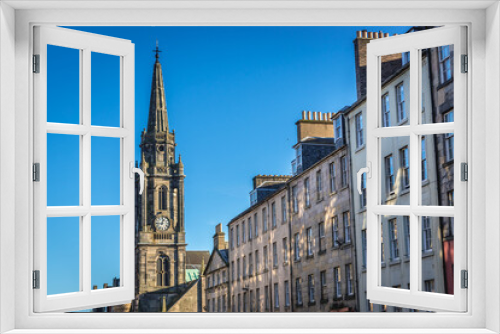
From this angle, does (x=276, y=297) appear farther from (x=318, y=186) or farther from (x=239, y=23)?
(x=239, y=23)

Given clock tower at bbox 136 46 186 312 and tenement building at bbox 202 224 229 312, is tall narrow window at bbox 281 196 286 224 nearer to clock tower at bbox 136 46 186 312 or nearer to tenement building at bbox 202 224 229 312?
tenement building at bbox 202 224 229 312

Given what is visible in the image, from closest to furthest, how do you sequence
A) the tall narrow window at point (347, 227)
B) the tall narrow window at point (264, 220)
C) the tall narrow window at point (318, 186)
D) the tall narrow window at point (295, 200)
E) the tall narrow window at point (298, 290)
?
the tall narrow window at point (347, 227) → the tall narrow window at point (318, 186) → the tall narrow window at point (298, 290) → the tall narrow window at point (295, 200) → the tall narrow window at point (264, 220)

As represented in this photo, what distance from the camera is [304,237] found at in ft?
99.4

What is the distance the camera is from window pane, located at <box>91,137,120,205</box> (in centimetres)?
323

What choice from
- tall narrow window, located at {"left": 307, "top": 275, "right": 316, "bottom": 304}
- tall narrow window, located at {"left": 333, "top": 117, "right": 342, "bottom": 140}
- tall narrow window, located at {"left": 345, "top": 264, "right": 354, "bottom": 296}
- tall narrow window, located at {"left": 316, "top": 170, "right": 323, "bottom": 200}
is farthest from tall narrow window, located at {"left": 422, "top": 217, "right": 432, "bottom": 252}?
tall narrow window, located at {"left": 307, "top": 275, "right": 316, "bottom": 304}

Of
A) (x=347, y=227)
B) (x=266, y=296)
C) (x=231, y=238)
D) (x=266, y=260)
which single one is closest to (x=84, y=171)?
(x=347, y=227)

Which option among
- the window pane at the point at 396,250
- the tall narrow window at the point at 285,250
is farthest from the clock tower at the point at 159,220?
the window pane at the point at 396,250

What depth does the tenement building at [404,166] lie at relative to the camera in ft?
52.7

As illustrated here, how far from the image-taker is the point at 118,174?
3.07 meters

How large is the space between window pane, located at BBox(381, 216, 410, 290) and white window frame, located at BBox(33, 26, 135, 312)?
14.6 meters

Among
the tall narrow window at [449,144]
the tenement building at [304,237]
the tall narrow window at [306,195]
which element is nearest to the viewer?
the tall narrow window at [449,144]

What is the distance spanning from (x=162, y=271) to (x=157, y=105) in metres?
17.0

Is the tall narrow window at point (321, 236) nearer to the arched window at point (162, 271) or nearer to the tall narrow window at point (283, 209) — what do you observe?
the tall narrow window at point (283, 209)

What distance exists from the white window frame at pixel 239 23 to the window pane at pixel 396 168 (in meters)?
15.3
